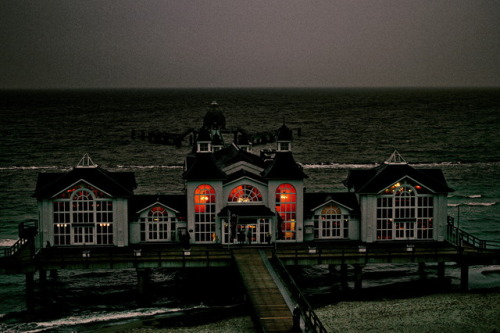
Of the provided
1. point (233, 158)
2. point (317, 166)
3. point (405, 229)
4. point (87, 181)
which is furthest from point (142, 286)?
point (317, 166)

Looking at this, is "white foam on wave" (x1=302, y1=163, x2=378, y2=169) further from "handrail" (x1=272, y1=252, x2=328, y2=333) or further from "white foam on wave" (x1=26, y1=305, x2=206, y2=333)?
"white foam on wave" (x1=26, y1=305, x2=206, y2=333)

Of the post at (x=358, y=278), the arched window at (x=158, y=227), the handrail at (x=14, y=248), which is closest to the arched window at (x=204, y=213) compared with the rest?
the arched window at (x=158, y=227)

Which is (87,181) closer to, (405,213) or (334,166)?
(405,213)

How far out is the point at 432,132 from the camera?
600 ft

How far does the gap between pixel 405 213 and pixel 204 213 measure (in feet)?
44.6

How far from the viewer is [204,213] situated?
53656 millimetres

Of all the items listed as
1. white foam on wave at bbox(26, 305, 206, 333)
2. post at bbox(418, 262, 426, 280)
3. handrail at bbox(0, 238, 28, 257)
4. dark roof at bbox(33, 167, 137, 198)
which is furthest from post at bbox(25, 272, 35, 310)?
post at bbox(418, 262, 426, 280)

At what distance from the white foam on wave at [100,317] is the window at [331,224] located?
10.3m

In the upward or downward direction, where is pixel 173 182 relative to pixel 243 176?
downward

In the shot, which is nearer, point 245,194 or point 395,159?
point 245,194

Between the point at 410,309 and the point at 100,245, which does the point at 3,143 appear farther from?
the point at 410,309

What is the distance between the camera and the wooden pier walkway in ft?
128

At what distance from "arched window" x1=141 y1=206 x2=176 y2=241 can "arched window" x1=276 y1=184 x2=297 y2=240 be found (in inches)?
284

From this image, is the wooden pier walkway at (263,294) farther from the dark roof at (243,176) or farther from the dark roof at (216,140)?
the dark roof at (216,140)
